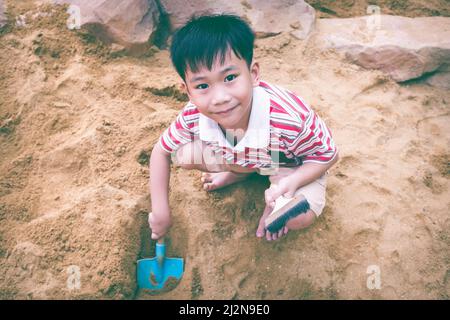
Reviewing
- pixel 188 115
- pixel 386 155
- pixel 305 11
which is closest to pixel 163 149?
pixel 188 115

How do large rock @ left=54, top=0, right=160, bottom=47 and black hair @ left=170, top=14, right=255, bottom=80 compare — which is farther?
large rock @ left=54, top=0, right=160, bottom=47

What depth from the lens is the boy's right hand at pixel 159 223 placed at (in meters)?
1.64

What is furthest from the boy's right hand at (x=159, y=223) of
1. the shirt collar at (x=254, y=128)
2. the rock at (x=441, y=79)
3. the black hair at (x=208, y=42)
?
the rock at (x=441, y=79)

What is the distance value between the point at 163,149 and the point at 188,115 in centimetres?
19

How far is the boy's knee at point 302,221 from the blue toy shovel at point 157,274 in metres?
0.50

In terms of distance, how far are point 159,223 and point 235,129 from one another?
495 mm

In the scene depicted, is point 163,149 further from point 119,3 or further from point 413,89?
point 413,89

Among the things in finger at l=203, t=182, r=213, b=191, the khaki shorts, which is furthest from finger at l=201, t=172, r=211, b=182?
the khaki shorts

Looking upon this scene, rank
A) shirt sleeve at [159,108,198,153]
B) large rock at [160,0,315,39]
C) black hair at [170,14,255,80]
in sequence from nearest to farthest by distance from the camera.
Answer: black hair at [170,14,255,80], shirt sleeve at [159,108,198,153], large rock at [160,0,315,39]

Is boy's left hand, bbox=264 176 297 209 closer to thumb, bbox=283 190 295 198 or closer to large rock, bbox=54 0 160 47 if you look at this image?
thumb, bbox=283 190 295 198

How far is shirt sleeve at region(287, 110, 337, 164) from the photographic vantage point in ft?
4.83

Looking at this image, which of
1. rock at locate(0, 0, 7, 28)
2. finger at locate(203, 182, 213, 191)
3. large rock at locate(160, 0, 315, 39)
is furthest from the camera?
large rock at locate(160, 0, 315, 39)

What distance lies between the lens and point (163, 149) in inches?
64.2

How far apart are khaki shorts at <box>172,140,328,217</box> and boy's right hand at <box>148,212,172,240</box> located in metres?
0.26
